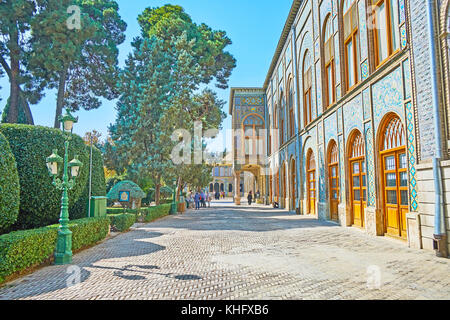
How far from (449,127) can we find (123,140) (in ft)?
56.6

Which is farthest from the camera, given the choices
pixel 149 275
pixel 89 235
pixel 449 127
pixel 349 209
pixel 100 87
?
pixel 100 87

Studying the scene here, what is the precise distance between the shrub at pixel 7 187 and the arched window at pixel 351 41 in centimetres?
1121

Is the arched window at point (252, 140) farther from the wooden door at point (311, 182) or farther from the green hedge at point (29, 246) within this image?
the green hedge at point (29, 246)

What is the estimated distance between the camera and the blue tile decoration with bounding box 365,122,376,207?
10.3 m

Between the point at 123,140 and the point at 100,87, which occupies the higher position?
the point at 100,87

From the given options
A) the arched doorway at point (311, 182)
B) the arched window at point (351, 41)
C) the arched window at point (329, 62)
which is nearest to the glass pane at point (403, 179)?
the arched window at point (351, 41)

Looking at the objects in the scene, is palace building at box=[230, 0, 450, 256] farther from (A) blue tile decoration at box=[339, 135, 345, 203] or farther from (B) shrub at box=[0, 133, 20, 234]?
(B) shrub at box=[0, 133, 20, 234]

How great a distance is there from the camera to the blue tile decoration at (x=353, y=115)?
1125 centimetres

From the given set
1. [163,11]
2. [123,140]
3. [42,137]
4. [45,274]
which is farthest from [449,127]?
[163,11]

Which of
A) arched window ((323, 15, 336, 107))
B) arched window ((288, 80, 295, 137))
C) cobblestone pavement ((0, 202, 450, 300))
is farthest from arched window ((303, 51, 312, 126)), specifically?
cobblestone pavement ((0, 202, 450, 300))

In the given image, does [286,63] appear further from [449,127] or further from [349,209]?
[449,127]

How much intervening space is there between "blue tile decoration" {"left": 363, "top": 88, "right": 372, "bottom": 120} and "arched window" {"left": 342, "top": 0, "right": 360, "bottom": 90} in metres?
1.37

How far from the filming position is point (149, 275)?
5.87 meters

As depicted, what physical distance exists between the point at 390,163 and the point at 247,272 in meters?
6.09
